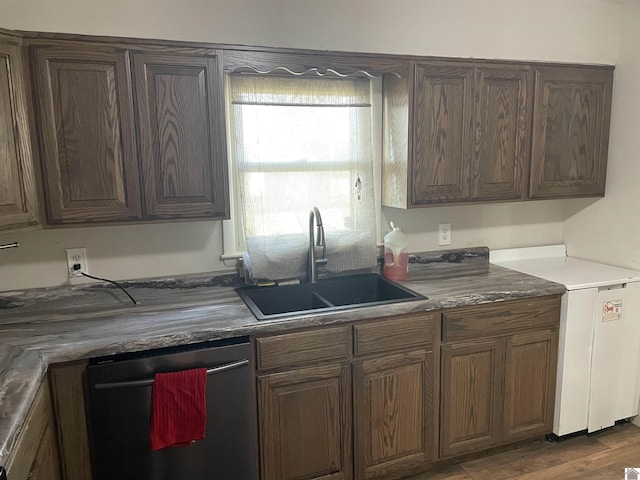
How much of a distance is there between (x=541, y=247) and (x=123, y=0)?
2629 mm

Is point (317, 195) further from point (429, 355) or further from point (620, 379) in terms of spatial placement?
point (620, 379)

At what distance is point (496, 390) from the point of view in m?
2.35

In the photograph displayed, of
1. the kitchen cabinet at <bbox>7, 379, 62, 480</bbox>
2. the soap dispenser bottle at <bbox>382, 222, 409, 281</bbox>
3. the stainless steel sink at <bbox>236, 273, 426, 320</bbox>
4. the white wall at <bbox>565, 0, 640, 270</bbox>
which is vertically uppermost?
the white wall at <bbox>565, 0, 640, 270</bbox>

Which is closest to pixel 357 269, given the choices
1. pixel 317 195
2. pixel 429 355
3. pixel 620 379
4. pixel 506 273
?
pixel 317 195

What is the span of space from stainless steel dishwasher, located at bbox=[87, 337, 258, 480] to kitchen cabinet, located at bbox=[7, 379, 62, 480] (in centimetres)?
13

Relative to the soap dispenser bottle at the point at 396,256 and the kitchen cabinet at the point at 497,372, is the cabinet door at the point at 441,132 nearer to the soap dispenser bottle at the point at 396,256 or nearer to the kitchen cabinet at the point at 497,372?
the soap dispenser bottle at the point at 396,256

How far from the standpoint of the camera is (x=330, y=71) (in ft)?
7.29

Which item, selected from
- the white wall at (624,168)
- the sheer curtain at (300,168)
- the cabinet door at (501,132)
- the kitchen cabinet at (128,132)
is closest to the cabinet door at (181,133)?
the kitchen cabinet at (128,132)

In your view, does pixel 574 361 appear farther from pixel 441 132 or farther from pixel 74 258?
pixel 74 258

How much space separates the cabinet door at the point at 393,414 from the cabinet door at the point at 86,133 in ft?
4.13

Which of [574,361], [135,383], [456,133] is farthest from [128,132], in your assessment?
[574,361]

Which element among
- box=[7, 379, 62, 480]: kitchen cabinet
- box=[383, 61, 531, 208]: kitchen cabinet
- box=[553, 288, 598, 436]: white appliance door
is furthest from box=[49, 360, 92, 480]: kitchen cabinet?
box=[553, 288, 598, 436]: white appliance door

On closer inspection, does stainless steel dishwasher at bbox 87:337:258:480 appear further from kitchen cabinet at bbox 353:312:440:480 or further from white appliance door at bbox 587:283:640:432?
white appliance door at bbox 587:283:640:432

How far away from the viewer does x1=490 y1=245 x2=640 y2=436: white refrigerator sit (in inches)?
94.5
